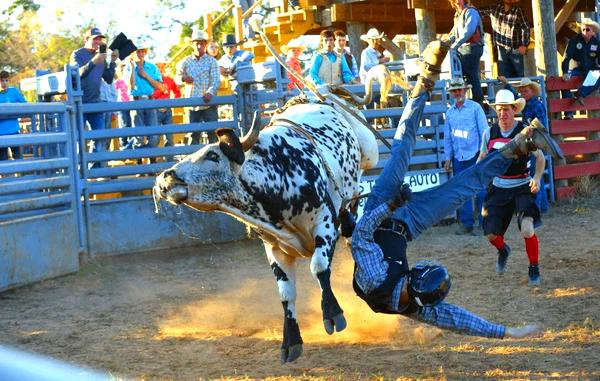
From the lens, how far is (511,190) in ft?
29.4

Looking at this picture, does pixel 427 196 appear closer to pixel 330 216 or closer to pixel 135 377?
pixel 330 216

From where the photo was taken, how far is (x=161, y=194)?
228 inches

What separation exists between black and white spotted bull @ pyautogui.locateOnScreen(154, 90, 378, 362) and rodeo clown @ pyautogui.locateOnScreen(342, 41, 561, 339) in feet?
2.26

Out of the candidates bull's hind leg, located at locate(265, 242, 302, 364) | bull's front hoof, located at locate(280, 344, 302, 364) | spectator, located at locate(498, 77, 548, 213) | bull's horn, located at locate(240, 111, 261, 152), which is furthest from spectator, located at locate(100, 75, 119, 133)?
bull's front hoof, located at locate(280, 344, 302, 364)

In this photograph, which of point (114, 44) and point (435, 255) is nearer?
point (435, 255)

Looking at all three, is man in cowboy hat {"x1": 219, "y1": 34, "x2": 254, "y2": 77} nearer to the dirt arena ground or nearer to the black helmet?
the dirt arena ground

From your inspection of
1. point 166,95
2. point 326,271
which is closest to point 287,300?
point 326,271

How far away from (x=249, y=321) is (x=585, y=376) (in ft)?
10.2

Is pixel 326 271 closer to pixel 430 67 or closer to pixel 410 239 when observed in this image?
pixel 410 239

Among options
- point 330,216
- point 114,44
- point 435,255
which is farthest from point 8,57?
point 330,216

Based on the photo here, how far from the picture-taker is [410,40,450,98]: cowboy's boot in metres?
6.92

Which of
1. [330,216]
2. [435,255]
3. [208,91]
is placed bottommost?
[435,255]

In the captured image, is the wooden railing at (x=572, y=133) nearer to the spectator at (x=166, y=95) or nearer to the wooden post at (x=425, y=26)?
the wooden post at (x=425, y=26)

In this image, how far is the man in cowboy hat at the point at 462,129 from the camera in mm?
11656
